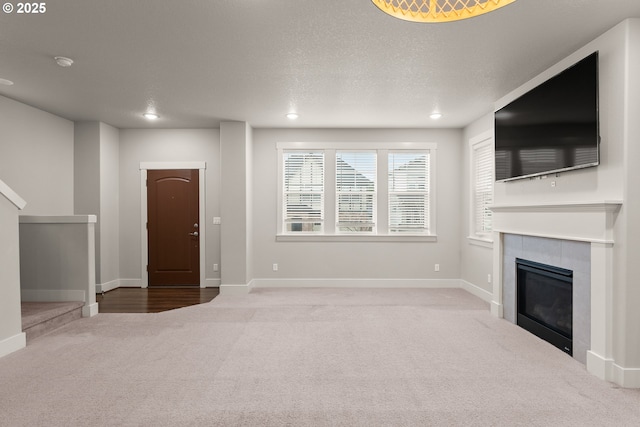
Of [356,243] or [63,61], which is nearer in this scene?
[63,61]

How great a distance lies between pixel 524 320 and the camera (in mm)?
4113

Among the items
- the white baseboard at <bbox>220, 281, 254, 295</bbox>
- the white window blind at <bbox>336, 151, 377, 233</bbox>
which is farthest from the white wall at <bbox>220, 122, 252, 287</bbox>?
the white window blind at <bbox>336, 151, 377, 233</bbox>

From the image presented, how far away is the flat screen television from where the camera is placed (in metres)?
3.02

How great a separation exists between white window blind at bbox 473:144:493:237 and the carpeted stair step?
5.44 meters

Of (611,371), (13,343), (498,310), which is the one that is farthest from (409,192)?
(13,343)

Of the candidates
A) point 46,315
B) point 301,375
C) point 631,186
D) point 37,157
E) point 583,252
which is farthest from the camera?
point 37,157

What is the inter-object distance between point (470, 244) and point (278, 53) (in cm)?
425

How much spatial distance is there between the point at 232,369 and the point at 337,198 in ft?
12.5

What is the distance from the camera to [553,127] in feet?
11.4

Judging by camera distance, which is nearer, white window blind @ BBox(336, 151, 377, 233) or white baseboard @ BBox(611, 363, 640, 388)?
white baseboard @ BBox(611, 363, 640, 388)

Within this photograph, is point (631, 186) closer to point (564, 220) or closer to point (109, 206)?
point (564, 220)

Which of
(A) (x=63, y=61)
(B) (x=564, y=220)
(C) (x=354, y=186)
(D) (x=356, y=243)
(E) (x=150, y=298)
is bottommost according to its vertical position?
(E) (x=150, y=298)

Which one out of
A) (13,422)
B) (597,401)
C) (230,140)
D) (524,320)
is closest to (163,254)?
(230,140)

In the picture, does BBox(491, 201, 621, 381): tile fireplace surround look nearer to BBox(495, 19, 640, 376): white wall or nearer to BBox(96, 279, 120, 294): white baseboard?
BBox(495, 19, 640, 376): white wall
